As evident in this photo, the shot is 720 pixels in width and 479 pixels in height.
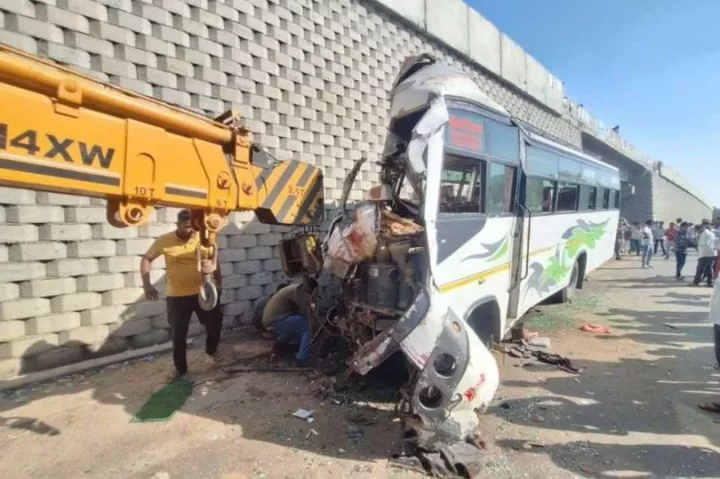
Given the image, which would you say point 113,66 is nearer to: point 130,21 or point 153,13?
point 130,21

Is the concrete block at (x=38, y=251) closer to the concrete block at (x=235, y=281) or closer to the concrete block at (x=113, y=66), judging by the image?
the concrete block at (x=235, y=281)

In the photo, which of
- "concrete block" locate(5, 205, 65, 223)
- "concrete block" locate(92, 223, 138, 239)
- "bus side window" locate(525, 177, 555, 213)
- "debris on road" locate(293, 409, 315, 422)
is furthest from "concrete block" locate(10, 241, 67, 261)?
"bus side window" locate(525, 177, 555, 213)

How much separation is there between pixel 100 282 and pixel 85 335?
659 millimetres

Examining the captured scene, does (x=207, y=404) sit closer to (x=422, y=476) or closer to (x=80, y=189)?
(x=422, y=476)

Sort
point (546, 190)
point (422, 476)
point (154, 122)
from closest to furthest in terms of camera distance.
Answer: point (154, 122) < point (422, 476) < point (546, 190)

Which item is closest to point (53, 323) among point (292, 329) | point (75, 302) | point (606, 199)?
point (75, 302)

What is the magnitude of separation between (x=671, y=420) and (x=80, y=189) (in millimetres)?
5065

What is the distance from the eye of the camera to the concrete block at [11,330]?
4285 mm

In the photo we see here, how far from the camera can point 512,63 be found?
13289 millimetres

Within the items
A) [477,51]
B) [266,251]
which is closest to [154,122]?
[266,251]

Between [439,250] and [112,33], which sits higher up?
[112,33]

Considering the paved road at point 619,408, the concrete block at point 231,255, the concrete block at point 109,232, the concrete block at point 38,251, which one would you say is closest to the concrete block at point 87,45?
the concrete block at point 109,232

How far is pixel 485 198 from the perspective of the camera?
410cm

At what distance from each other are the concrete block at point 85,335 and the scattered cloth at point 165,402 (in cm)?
129
